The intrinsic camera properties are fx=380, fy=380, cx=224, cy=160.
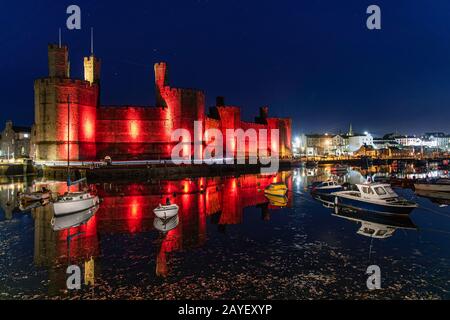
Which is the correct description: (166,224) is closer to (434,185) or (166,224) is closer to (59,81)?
(434,185)

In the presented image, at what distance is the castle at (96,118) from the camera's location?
3173cm

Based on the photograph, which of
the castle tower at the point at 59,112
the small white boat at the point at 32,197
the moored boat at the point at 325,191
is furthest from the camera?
the castle tower at the point at 59,112

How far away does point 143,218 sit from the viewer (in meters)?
14.3

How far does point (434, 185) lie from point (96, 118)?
2752 centimetres

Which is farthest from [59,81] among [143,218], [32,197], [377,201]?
[377,201]

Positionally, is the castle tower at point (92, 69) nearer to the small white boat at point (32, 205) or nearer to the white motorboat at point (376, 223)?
the small white boat at point (32, 205)

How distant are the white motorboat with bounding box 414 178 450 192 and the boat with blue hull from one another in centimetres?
824

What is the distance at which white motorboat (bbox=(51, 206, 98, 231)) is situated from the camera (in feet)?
42.7

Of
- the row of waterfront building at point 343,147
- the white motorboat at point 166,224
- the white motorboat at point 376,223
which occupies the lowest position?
the white motorboat at point 376,223

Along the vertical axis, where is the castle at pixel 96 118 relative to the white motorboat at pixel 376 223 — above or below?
above

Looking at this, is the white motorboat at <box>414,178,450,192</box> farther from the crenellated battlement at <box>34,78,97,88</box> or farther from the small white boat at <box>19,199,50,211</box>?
the crenellated battlement at <box>34,78,97,88</box>

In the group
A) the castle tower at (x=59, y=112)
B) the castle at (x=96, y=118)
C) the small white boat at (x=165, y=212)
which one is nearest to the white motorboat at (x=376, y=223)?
the small white boat at (x=165, y=212)

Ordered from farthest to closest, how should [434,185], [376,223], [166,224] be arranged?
[434,185] < [376,223] < [166,224]

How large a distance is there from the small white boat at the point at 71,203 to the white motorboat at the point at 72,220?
0.16 m
